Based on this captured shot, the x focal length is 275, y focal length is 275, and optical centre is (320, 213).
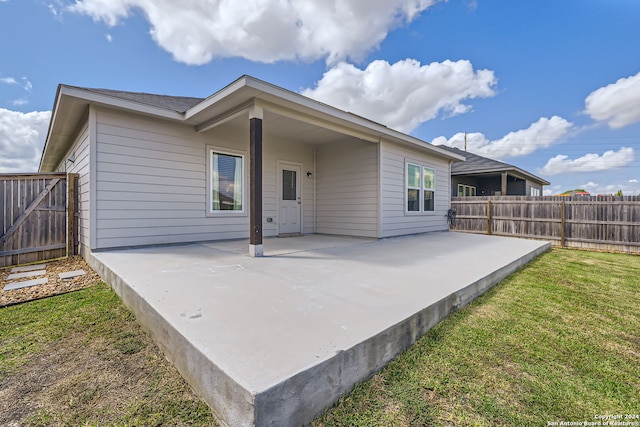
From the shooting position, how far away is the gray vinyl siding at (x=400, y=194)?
664cm

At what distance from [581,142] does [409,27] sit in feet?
99.4

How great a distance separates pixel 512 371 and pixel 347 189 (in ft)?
18.5

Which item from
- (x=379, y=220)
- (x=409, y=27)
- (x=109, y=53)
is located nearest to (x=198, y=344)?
(x=379, y=220)

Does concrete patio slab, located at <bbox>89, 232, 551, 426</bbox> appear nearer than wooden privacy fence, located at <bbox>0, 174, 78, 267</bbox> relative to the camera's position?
Yes

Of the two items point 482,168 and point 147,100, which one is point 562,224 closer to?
point 482,168

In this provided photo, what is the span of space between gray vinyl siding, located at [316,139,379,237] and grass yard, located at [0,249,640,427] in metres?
4.03

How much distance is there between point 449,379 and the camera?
5.17ft

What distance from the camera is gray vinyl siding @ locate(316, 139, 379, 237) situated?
21.6ft

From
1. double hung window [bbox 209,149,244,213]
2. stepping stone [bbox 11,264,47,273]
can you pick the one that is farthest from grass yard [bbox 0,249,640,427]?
double hung window [bbox 209,149,244,213]

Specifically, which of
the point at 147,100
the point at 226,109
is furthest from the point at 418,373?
the point at 147,100

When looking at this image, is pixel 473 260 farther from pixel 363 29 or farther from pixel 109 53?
pixel 109 53

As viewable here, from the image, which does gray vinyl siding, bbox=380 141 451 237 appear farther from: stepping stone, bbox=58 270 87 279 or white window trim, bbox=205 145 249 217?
stepping stone, bbox=58 270 87 279

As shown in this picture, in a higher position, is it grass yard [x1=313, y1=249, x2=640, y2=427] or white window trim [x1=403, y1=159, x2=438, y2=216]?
white window trim [x1=403, y1=159, x2=438, y2=216]

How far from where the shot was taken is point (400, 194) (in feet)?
23.5
